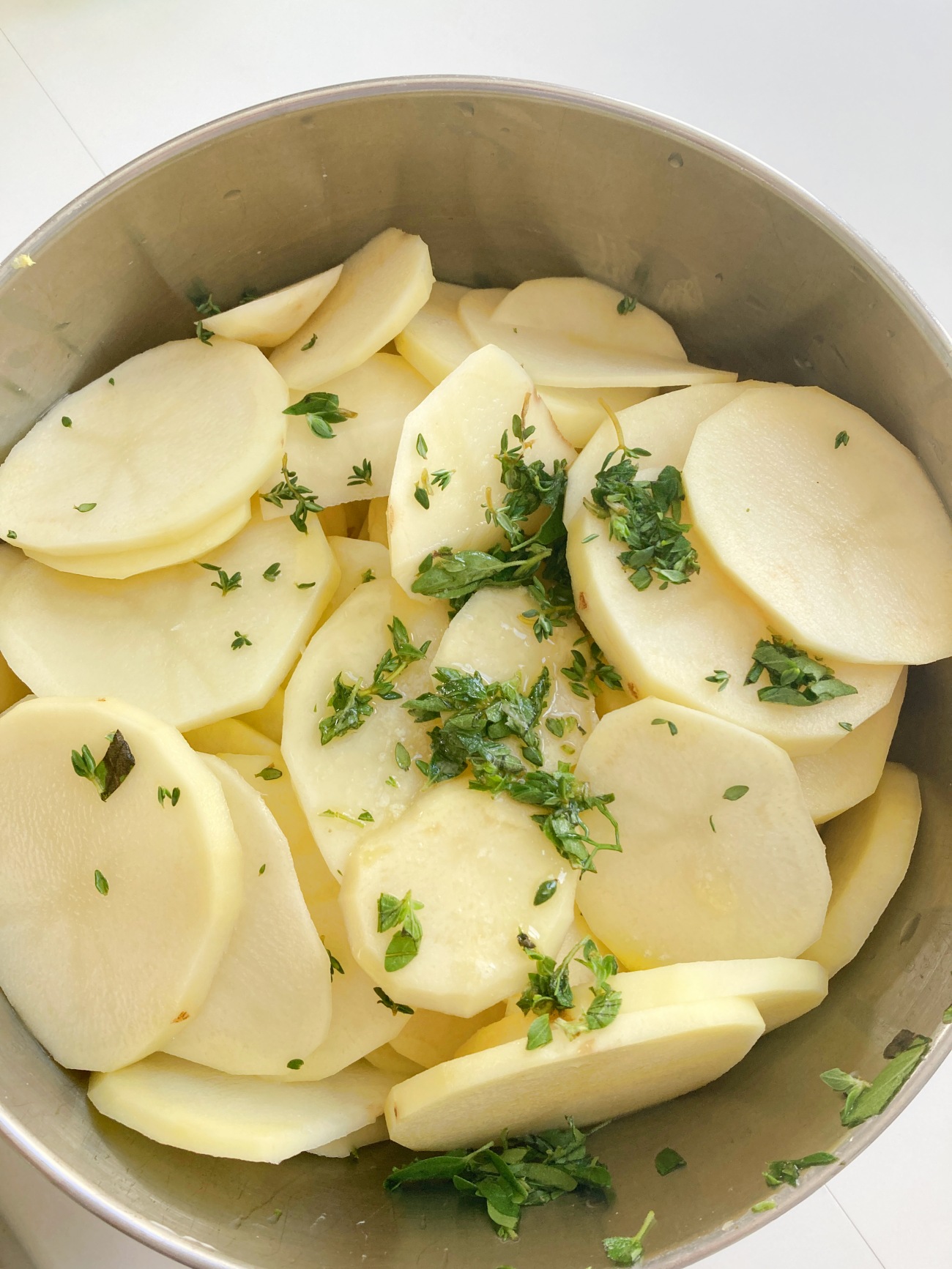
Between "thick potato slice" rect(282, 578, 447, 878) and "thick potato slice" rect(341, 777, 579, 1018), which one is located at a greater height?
"thick potato slice" rect(282, 578, 447, 878)

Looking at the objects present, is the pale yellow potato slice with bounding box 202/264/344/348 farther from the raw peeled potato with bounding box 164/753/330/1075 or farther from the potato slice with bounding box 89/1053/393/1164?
the potato slice with bounding box 89/1053/393/1164

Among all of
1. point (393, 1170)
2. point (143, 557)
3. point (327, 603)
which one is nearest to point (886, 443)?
point (327, 603)

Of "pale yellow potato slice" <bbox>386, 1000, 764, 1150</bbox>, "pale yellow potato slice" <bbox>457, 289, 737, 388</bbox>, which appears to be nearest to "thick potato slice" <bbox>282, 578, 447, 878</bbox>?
"pale yellow potato slice" <bbox>386, 1000, 764, 1150</bbox>

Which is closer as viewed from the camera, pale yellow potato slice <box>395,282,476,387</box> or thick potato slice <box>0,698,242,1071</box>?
thick potato slice <box>0,698,242,1071</box>

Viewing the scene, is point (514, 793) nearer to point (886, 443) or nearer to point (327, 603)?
point (327, 603)

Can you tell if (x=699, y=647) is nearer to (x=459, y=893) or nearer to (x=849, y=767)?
(x=849, y=767)

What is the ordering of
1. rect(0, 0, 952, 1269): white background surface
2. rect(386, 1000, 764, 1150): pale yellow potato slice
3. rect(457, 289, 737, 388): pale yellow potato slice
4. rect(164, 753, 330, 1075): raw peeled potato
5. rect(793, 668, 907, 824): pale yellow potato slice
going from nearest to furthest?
rect(386, 1000, 764, 1150): pale yellow potato slice, rect(164, 753, 330, 1075): raw peeled potato, rect(793, 668, 907, 824): pale yellow potato slice, rect(457, 289, 737, 388): pale yellow potato slice, rect(0, 0, 952, 1269): white background surface
